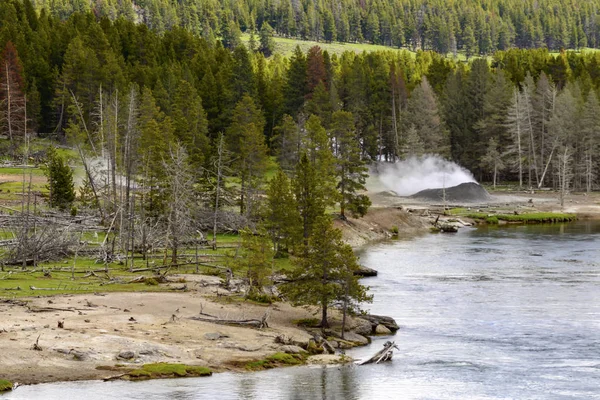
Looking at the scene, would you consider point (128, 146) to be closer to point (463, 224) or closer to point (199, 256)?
point (199, 256)

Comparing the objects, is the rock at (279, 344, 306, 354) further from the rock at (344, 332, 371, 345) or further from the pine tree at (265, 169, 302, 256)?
the pine tree at (265, 169, 302, 256)

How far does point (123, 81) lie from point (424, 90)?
45735 mm

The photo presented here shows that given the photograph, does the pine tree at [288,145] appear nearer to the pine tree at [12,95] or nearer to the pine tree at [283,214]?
the pine tree at [12,95]

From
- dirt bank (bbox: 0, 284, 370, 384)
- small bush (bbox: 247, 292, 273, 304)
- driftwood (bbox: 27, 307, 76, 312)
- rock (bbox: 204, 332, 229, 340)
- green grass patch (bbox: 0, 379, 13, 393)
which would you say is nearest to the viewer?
green grass patch (bbox: 0, 379, 13, 393)

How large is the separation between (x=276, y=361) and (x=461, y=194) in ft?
263

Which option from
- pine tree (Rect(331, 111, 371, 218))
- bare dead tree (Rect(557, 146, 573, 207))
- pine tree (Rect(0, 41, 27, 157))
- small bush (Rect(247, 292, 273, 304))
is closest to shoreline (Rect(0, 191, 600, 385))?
small bush (Rect(247, 292, 273, 304))

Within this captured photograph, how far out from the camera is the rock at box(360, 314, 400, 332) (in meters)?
49.8

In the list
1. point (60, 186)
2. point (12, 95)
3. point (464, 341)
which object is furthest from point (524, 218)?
point (464, 341)

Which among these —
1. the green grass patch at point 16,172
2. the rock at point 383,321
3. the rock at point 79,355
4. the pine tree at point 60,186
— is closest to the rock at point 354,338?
the rock at point 383,321

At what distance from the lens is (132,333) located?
43.0 meters

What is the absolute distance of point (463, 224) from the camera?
104 metres

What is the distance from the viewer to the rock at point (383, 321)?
4981 centimetres

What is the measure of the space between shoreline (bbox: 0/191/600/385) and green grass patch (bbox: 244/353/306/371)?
1.49 ft

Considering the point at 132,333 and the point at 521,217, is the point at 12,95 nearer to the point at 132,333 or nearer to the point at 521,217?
the point at 521,217
